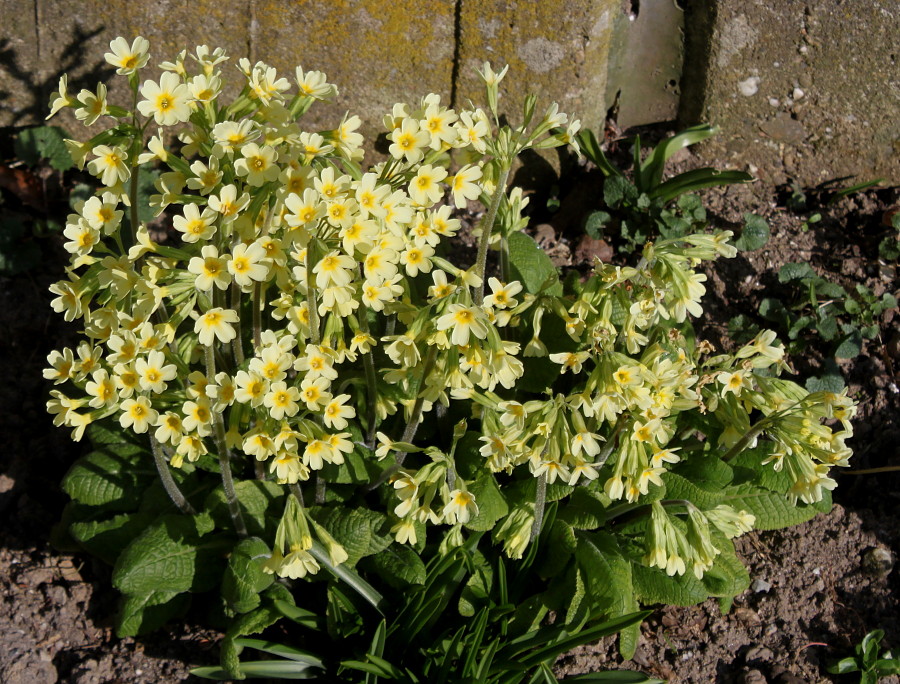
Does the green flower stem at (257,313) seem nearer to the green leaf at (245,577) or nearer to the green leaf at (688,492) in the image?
the green leaf at (245,577)

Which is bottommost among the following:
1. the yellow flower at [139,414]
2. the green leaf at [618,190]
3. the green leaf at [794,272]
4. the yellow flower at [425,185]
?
the yellow flower at [139,414]

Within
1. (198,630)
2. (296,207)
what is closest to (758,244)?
(296,207)

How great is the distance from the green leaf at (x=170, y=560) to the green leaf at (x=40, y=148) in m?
2.21

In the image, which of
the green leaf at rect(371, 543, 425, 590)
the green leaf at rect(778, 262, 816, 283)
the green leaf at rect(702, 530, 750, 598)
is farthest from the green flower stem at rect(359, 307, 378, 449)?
the green leaf at rect(778, 262, 816, 283)

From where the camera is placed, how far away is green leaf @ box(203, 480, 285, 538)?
10.3 feet

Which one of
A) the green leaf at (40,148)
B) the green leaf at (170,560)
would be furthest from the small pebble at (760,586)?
the green leaf at (40,148)

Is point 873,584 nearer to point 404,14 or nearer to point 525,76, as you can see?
point 525,76

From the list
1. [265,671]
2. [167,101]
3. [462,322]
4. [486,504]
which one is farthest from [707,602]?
[167,101]

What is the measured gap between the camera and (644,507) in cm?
334

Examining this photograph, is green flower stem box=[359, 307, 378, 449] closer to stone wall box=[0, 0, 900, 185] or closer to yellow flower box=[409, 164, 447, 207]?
yellow flower box=[409, 164, 447, 207]

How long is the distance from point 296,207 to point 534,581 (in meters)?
1.86

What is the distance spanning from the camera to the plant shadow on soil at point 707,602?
339cm

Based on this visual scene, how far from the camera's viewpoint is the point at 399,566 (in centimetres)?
309

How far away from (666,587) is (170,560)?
175 cm
